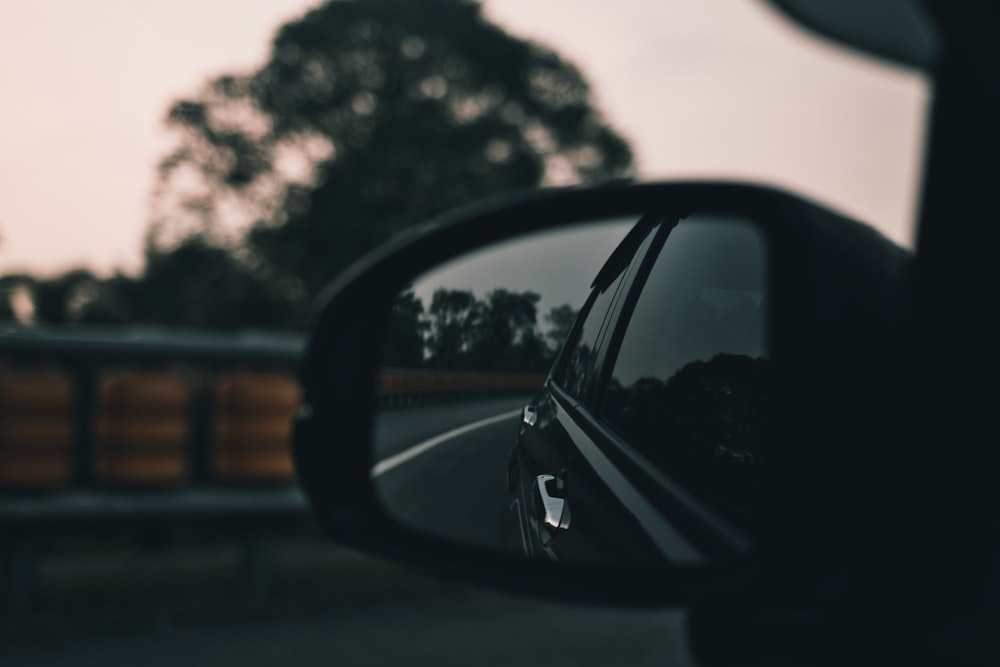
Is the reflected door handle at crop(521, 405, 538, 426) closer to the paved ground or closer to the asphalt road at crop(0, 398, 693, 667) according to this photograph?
the asphalt road at crop(0, 398, 693, 667)

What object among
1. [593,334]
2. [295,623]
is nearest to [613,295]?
[593,334]

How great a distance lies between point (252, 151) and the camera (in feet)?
89.5

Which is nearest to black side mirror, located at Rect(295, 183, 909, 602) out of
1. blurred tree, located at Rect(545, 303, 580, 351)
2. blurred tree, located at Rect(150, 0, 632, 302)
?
blurred tree, located at Rect(545, 303, 580, 351)

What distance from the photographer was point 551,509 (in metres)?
1.33

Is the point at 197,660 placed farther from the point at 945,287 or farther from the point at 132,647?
the point at 945,287

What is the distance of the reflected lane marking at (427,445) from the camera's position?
4.08 ft

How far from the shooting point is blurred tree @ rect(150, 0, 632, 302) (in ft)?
87.4

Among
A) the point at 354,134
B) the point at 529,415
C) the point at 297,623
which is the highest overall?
the point at 354,134

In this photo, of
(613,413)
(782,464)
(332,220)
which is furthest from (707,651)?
(332,220)

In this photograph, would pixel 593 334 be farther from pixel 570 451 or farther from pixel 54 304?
pixel 54 304

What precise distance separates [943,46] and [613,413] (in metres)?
0.70

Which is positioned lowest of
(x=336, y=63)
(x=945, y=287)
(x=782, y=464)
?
(x=782, y=464)

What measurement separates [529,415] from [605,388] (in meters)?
0.21

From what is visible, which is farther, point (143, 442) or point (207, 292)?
point (207, 292)
